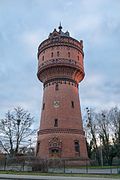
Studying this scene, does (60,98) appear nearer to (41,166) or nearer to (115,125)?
(41,166)

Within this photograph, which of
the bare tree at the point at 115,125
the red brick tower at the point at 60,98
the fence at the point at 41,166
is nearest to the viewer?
the fence at the point at 41,166

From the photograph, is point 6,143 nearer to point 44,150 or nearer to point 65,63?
point 44,150

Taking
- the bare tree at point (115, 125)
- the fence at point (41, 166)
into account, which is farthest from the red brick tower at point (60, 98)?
the bare tree at point (115, 125)

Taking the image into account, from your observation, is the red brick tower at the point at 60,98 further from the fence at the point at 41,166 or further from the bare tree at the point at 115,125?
the bare tree at the point at 115,125

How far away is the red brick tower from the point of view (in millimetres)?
28266

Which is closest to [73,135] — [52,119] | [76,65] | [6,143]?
[52,119]

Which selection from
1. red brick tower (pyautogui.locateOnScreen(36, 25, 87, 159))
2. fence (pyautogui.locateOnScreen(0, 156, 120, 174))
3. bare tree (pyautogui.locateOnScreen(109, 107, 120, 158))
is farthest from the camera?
bare tree (pyautogui.locateOnScreen(109, 107, 120, 158))

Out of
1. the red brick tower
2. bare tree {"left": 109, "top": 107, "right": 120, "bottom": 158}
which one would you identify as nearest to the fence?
the red brick tower

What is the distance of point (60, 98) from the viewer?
3008 cm

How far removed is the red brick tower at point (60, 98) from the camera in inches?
1113

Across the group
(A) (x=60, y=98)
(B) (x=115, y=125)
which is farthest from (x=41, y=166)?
(B) (x=115, y=125)

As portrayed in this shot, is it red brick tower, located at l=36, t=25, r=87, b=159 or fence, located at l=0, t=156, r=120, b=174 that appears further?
red brick tower, located at l=36, t=25, r=87, b=159

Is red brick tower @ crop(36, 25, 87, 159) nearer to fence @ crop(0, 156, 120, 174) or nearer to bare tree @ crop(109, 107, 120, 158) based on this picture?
fence @ crop(0, 156, 120, 174)

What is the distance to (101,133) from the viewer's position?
4400 centimetres
